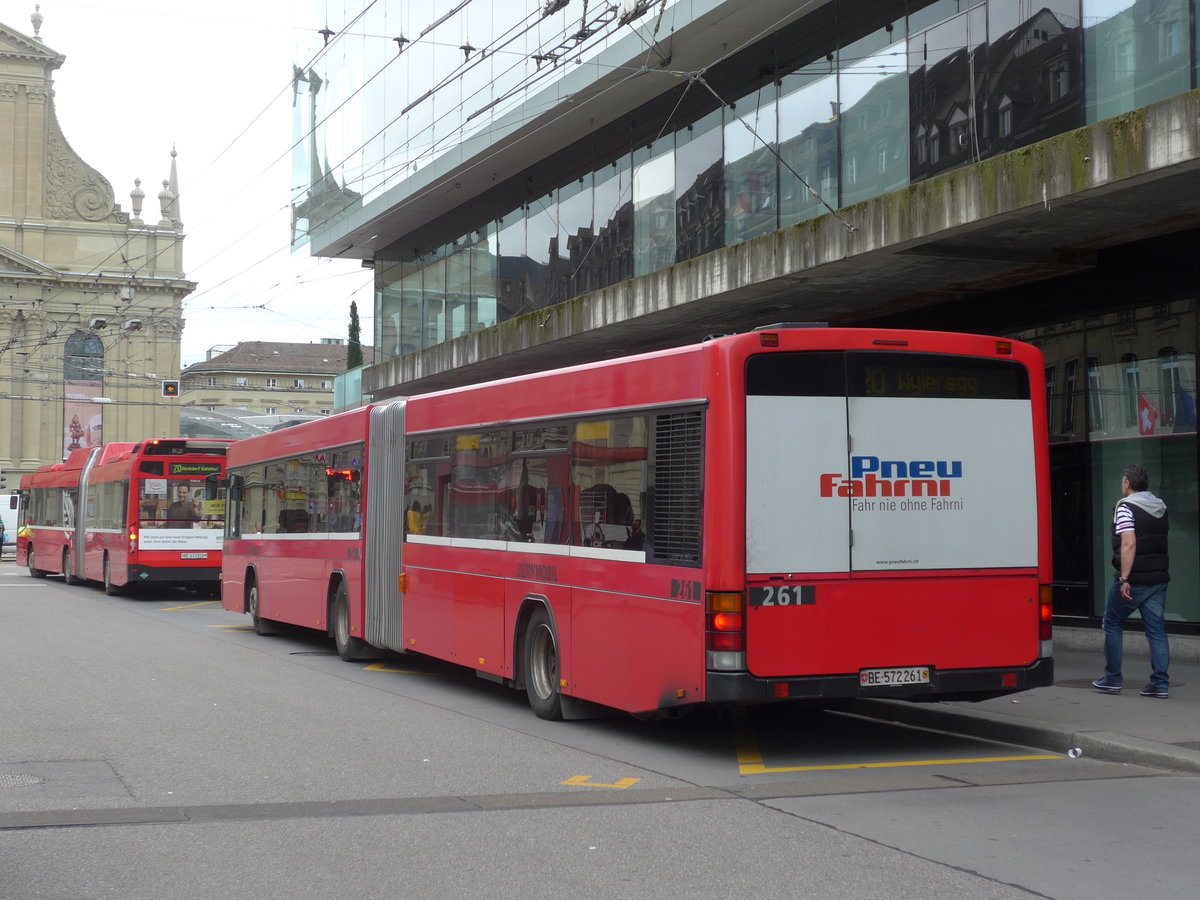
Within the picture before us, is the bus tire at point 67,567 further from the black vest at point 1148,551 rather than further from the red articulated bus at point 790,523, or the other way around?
the black vest at point 1148,551

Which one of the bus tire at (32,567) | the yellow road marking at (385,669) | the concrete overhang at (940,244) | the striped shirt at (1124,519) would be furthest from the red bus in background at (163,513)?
the striped shirt at (1124,519)

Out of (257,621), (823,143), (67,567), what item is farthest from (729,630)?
Answer: (67,567)

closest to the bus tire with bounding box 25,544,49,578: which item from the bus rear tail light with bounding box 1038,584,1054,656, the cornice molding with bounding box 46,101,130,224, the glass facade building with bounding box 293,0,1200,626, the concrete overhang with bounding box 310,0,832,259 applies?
the concrete overhang with bounding box 310,0,832,259

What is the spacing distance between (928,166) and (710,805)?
9.12 m

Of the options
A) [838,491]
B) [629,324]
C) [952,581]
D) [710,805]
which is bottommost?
[710,805]

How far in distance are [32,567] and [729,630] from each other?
33.2m

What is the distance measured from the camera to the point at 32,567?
38.1 meters

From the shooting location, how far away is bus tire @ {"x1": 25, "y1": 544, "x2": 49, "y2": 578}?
37719 mm

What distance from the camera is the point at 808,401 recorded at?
9219 millimetres

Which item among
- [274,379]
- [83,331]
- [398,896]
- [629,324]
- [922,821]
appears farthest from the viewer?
[274,379]

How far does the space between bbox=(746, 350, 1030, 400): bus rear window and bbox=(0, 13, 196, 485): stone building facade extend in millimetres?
67088

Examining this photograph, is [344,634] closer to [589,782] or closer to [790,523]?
[589,782]

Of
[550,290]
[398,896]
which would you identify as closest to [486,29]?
[550,290]

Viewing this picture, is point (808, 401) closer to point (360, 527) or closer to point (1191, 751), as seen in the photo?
point (1191, 751)
